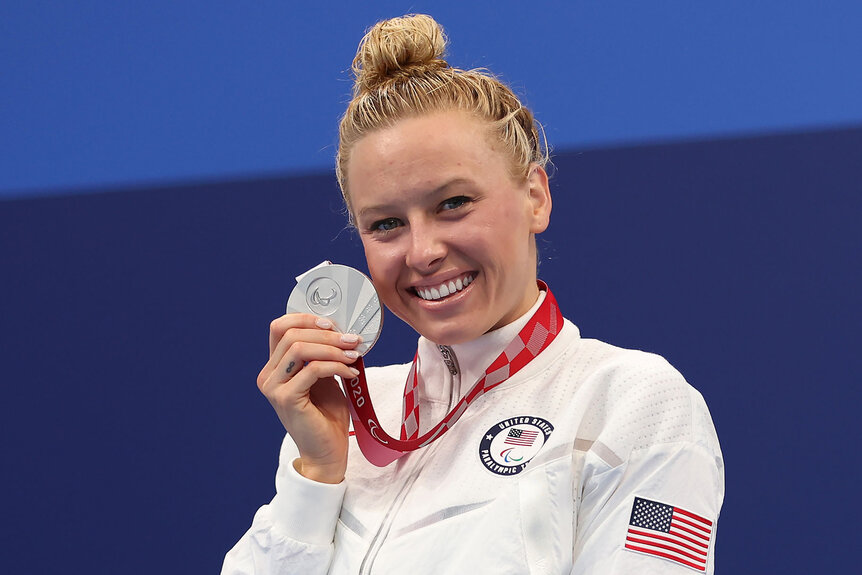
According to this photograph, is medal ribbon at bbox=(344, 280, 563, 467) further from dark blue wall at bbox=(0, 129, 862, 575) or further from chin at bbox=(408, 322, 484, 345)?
dark blue wall at bbox=(0, 129, 862, 575)

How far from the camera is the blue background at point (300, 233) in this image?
2.24 metres

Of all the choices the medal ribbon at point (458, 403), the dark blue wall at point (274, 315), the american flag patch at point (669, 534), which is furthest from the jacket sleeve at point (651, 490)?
the dark blue wall at point (274, 315)

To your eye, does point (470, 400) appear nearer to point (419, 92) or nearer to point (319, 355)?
point (319, 355)

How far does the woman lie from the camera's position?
120cm

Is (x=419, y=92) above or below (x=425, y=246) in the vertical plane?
above

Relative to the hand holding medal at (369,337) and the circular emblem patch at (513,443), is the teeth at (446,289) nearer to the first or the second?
the hand holding medal at (369,337)

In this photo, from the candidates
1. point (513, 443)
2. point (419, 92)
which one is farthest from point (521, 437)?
point (419, 92)

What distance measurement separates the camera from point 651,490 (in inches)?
46.4

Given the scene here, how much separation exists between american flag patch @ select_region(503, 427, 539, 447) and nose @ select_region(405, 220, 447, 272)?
0.25 m

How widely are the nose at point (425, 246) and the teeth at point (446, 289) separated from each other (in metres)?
0.04

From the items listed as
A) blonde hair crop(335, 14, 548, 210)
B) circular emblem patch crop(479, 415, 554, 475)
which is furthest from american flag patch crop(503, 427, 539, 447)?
blonde hair crop(335, 14, 548, 210)

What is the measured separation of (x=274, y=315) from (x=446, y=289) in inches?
56.2

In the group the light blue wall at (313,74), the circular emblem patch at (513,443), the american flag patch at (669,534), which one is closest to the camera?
the american flag patch at (669,534)

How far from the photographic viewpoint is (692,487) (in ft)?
3.88
